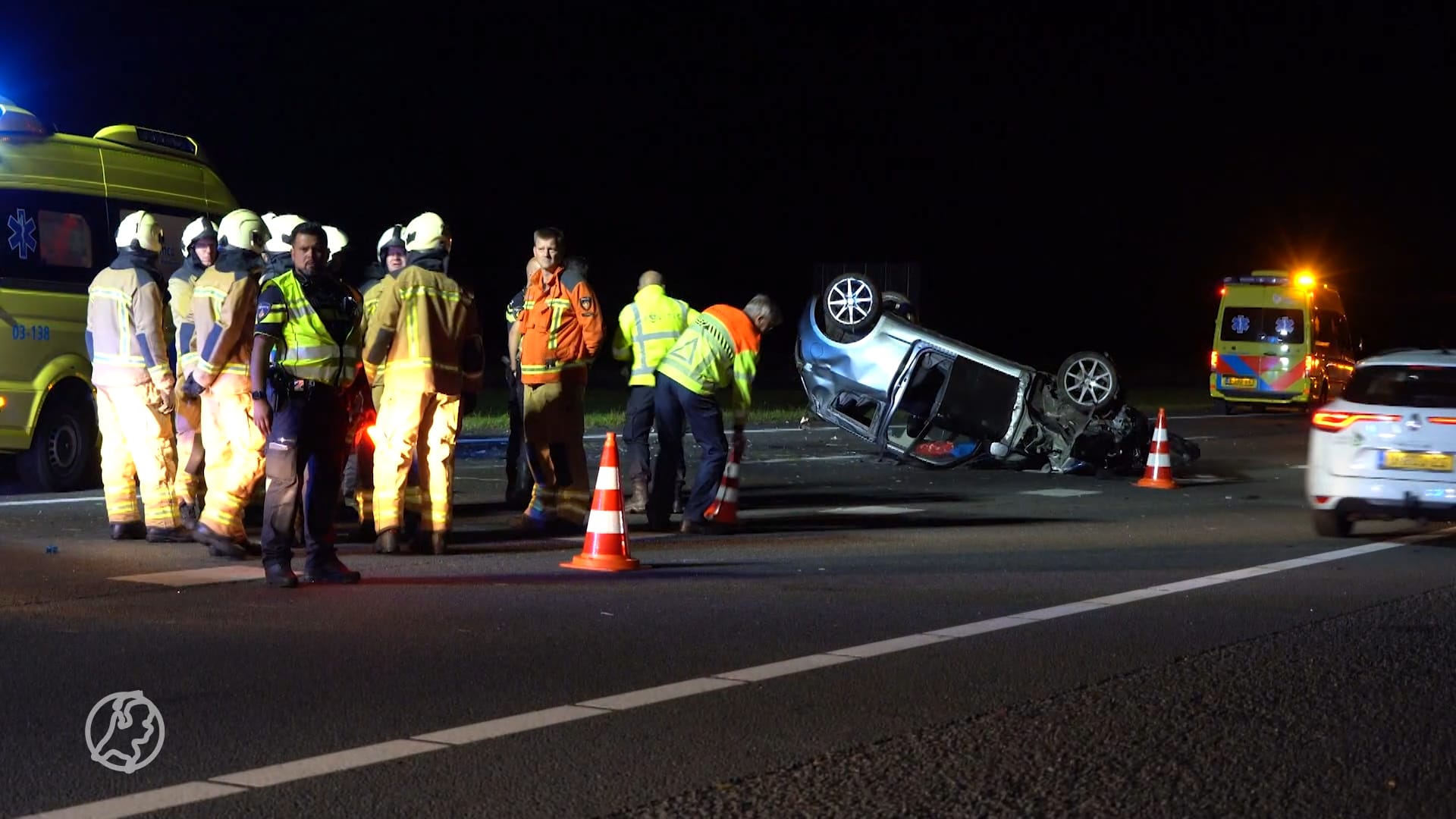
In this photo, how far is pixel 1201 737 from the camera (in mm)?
6418

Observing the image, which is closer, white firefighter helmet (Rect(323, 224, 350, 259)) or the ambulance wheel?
white firefighter helmet (Rect(323, 224, 350, 259))

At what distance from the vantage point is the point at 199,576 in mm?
9750

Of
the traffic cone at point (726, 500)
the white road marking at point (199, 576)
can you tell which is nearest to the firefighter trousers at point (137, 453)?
the white road marking at point (199, 576)

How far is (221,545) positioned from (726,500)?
356 centimetres

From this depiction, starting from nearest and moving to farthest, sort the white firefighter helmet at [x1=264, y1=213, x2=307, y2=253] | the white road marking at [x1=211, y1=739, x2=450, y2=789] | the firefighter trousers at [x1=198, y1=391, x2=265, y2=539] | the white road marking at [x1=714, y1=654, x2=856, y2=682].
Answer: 1. the white road marking at [x1=211, y1=739, x2=450, y2=789]
2. the white road marking at [x1=714, y1=654, x2=856, y2=682]
3. the white firefighter helmet at [x1=264, y1=213, x2=307, y2=253]
4. the firefighter trousers at [x1=198, y1=391, x2=265, y2=539]

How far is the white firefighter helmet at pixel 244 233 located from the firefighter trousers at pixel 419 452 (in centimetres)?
112

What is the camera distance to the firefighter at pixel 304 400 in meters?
9.34

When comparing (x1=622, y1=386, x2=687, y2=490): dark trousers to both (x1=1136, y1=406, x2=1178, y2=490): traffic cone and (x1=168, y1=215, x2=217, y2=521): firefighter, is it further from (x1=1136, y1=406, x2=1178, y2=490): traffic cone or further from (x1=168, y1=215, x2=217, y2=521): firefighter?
(x1=1136, y1=406, x2=1178, y2=490): traffic cone

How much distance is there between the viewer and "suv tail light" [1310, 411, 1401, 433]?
41.0 ft

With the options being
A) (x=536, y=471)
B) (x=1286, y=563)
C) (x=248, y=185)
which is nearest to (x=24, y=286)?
(x=536, y=471)

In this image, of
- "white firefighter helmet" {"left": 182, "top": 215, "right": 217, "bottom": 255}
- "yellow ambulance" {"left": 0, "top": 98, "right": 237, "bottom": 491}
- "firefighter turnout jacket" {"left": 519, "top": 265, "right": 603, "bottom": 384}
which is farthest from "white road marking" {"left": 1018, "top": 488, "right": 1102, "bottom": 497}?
"yellow ambulance" {"left": 0, "top": 98, "right": 237, "bottom": 491}

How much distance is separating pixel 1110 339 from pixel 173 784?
68.1 metres

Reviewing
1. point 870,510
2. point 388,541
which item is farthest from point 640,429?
point 388,541

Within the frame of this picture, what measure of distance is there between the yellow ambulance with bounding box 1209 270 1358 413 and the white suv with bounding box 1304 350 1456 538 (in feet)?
63.0
